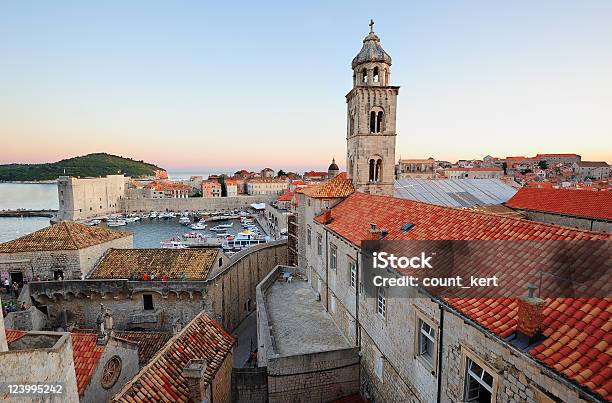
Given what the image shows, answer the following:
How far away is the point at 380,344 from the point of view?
11070 millimetres

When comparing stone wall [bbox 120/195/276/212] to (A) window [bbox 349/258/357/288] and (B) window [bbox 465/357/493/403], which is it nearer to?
(A) window [bbox 349/258/357/288]

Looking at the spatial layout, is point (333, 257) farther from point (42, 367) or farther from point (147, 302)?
point (42, 367)

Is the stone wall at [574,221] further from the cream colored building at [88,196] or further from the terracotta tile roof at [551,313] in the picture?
the cream colored building at [88,196]

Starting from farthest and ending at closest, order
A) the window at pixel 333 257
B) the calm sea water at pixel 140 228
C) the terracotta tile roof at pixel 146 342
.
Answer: the calm sea water at pixel 140 228 → the window at pixel 333 257 → the terracotta tile roof at pixel 146 342

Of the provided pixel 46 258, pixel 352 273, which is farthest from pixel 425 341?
pixel 46 258

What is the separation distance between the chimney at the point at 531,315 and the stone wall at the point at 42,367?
24.5ft

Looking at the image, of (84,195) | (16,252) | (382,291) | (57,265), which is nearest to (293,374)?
(382,291)

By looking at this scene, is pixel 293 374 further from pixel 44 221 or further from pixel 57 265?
pixel 44 221

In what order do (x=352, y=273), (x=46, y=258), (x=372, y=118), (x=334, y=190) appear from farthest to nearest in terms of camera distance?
(x=372, y=118)
(x=334, y=190)
(x=46, y=258)
(x=352, y=273)

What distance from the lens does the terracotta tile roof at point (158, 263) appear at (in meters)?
21.3

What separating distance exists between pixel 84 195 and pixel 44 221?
2076 cm

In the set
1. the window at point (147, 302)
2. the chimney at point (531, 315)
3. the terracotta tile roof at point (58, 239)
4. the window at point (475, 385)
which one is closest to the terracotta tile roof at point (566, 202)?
the window at point (475, 385)

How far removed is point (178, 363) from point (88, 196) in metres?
95.5

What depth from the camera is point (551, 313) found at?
5574 millimetres
